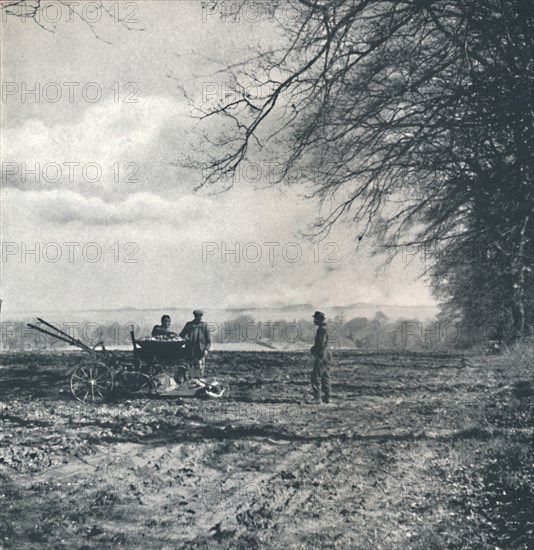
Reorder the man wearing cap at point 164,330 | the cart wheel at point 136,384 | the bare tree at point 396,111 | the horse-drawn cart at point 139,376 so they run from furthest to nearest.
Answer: the cart wheel at point 136,384 → the horse-drawn cart at point 139,376 → the man wearing cap at point 164,330 → the bare tree at point 396,111

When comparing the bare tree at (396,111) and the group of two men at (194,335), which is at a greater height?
the bare tree at (396,111)

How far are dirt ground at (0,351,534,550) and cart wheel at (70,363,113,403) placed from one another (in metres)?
0.25

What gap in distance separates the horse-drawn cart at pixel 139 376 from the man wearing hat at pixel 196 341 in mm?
114

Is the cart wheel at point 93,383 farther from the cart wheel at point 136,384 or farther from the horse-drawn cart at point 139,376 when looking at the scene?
the cart wheel at point 136,384

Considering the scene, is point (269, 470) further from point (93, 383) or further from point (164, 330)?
point (93, 383)

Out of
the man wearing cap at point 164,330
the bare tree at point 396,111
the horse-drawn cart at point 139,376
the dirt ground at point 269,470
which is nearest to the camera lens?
the dirt ground at point 269,470

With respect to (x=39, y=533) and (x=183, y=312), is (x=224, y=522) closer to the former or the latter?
(x=39, y=533)

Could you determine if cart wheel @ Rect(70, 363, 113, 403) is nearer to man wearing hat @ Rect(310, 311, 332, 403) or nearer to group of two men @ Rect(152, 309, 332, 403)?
group of two men @ Rect(152, 309, 332, 403)

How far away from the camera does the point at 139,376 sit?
28.5 feet

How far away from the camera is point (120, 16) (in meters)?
5.26

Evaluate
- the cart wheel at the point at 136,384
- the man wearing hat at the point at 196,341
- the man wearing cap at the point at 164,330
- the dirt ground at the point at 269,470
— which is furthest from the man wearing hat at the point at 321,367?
the cart wheel at the point at 136,384

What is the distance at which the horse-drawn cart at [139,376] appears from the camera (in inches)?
328

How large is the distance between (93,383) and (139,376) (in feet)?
2.48

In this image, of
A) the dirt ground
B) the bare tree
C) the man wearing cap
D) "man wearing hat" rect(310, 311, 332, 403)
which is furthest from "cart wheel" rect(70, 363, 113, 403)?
the bare tree
